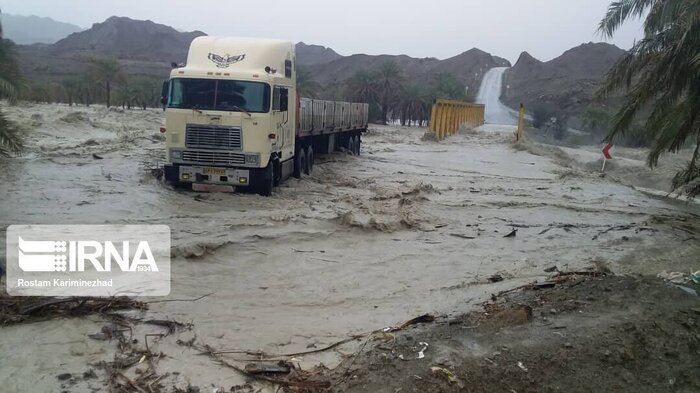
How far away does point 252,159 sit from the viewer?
12836 millimetres

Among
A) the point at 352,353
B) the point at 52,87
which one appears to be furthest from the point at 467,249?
the point at 52,87

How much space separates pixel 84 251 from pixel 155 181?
20.6 ft

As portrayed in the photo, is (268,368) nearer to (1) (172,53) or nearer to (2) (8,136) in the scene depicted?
(2) (8,136)

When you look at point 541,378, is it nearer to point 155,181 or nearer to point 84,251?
point 84,251

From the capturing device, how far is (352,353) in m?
5.32

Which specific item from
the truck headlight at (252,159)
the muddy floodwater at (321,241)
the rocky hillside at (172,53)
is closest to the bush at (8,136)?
the muddy floodwater at (321,241)

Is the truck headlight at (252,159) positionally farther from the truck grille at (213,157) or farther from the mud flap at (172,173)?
the mud flap at (172,173)

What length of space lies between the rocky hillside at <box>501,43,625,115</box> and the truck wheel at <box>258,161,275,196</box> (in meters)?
59.1

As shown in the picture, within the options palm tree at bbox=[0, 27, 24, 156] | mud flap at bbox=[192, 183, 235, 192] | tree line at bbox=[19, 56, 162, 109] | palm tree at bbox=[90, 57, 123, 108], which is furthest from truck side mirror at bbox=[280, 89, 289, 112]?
tree line at bbox=[19, 56, 162, 109]

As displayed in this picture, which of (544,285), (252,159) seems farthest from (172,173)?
(544,285)

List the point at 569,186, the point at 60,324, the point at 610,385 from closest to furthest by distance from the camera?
the point at 610,385
the point at 60,324
the point at 569,186

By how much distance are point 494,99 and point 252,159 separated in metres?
89.4

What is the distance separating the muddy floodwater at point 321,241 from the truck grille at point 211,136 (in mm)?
1216

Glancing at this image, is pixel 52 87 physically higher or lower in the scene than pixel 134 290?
higher
